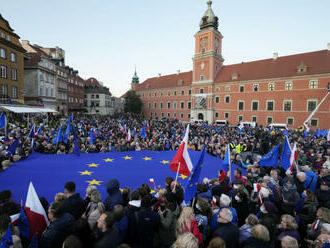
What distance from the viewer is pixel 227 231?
9.37ft

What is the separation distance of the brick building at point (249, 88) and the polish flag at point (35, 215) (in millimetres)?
41671

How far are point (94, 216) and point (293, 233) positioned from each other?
3513 mm

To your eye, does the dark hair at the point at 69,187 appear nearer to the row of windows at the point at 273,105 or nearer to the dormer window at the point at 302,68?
the row of windows at the point at 273,105

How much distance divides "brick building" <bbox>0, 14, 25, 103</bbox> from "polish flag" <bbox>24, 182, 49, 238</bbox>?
29012 millimetres

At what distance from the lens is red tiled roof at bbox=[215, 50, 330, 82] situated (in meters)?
32.8

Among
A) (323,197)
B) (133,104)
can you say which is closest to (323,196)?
(323,197)

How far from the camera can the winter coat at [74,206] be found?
10.9 feet

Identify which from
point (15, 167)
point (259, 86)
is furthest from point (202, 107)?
point (15, 167)

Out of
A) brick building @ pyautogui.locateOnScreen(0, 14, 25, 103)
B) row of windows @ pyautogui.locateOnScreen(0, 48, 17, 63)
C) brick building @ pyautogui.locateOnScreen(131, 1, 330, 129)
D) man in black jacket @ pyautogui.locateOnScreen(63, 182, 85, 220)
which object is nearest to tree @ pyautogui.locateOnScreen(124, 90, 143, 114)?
brick building @ pyautogui.locateOnScreen(131, 1, 330, 129)

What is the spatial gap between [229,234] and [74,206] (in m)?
2.92

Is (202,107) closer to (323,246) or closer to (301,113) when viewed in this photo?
(301,113)

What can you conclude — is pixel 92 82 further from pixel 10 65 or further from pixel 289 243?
pixel 289 243

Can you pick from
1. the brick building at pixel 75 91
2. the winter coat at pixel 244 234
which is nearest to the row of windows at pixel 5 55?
the brick building at pixel 75 91

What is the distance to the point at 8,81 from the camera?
1053 inches
